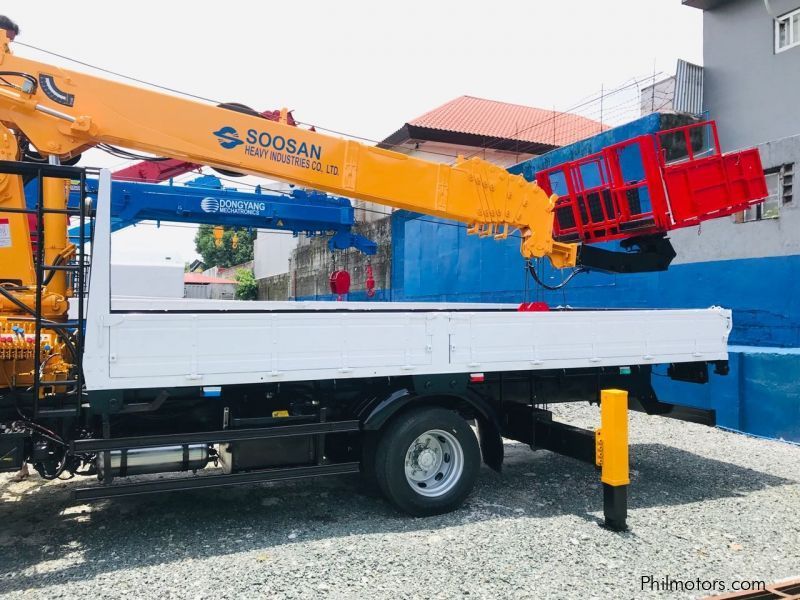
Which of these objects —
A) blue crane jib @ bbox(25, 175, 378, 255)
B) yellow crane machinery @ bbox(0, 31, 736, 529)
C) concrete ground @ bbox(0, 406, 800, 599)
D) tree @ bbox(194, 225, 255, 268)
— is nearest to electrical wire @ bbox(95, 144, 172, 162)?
yellow crane machinery @ bbox(0, 31, 736, 529)

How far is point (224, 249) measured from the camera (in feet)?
202

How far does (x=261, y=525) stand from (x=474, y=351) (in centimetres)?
237

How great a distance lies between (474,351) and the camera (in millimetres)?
5492

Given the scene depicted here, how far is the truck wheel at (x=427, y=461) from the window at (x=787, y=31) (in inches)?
614

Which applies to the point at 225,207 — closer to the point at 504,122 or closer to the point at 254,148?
the point at 254,148

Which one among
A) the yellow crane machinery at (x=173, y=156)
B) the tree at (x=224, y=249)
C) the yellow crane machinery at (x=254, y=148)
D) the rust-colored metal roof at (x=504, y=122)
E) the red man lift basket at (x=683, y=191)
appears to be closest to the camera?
the yellow crane machinery at (x=173, y=156)

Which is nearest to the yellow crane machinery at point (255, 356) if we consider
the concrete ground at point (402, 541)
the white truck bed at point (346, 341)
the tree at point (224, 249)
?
the white truck bed at point (346, 341)

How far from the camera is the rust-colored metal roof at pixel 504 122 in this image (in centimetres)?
2492

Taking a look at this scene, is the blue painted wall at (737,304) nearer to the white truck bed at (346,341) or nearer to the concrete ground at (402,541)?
the concrete ground at (402,541)

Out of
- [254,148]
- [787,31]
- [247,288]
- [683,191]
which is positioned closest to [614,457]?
[683,191]

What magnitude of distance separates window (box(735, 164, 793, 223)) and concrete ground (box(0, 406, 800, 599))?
4442mm

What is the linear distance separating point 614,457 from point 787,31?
51.4ft

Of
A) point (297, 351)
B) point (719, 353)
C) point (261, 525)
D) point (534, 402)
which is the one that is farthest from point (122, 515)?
point (719, 353)

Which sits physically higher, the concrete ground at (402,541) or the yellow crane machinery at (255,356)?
the yellow crane machinery at (255,356)
